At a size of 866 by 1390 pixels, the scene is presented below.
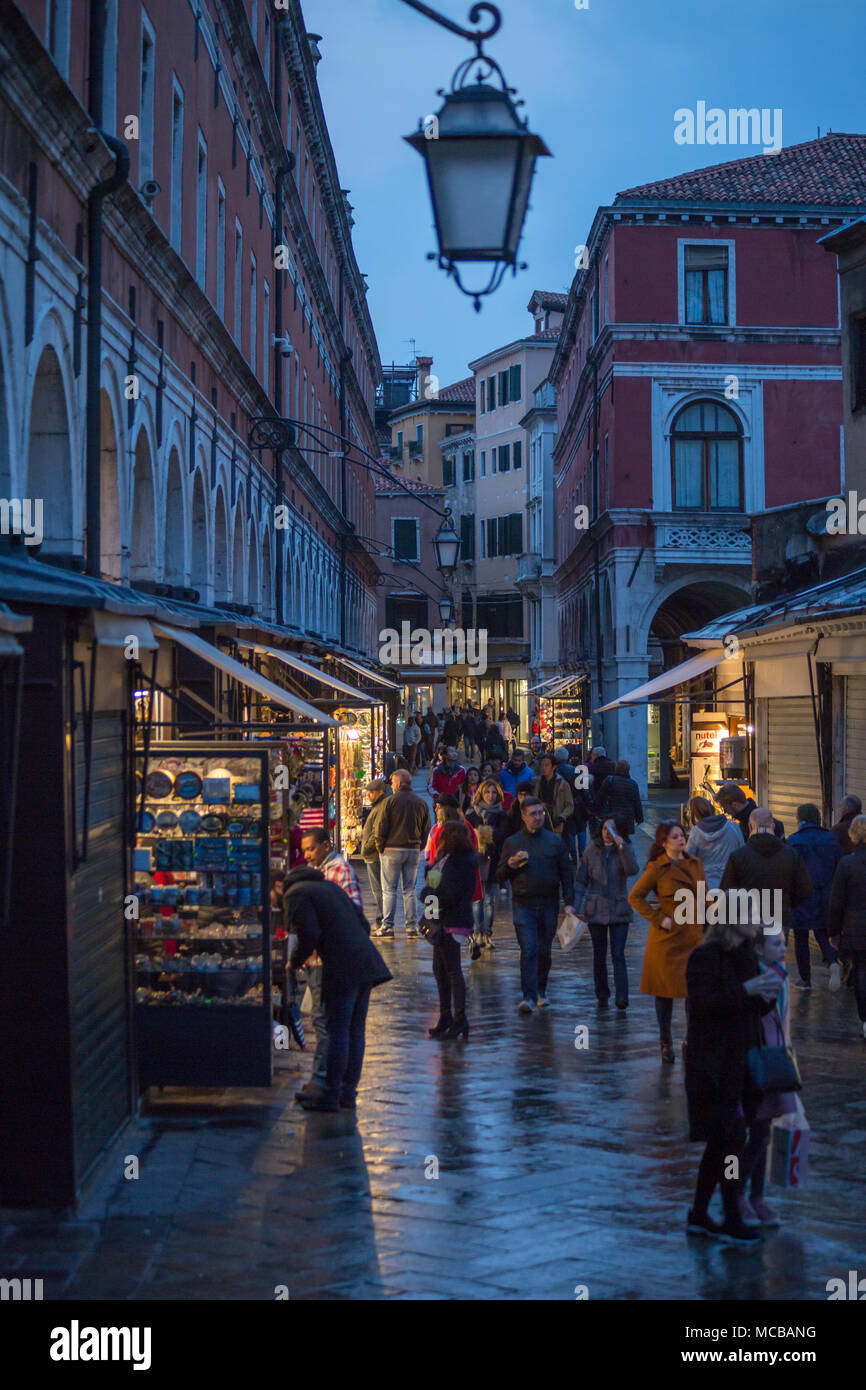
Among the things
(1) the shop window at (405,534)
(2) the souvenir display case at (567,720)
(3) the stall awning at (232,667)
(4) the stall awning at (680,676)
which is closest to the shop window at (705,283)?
(2) the souvenir display case at (567,720)

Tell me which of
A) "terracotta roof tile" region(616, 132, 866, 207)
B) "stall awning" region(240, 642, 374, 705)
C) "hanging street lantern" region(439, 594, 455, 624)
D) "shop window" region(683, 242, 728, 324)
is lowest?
"stall awning" region(240, 642, 374, 705)

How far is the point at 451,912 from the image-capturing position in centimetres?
1105

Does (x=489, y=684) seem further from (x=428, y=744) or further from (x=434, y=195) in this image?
(x=434, y=195)

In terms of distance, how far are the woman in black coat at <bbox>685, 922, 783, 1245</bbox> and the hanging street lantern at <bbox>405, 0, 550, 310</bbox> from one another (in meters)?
3.29

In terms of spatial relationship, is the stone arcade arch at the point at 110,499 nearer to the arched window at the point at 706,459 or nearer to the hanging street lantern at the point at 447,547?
the hanging street lantern at the point at 447,547

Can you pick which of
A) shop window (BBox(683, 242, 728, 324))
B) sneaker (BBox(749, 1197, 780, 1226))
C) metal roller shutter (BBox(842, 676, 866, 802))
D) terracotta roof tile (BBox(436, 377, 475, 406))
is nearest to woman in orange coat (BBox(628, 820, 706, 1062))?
sneaker (BBox(749, 1197, 780, 1226))

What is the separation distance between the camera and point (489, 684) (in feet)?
248

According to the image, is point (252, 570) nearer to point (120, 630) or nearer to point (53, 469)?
point (53, 469)

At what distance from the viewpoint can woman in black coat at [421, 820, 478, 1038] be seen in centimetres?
1091

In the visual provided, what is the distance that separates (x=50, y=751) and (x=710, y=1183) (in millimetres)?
3621

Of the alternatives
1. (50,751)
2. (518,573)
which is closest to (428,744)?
(518,573)

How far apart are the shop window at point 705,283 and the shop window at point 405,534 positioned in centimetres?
4183

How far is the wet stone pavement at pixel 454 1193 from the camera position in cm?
626

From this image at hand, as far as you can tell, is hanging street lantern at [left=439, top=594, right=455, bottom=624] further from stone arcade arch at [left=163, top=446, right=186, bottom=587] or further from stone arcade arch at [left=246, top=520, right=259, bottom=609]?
stone arcade arch at [left=163, top=446, right=186, bottom=587]
